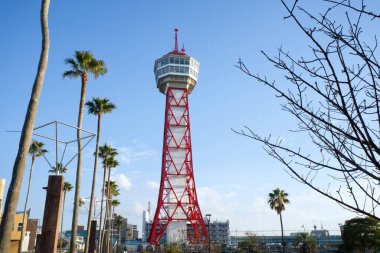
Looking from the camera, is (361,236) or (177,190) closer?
(361,236)

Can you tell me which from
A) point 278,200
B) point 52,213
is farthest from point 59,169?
point 278,200

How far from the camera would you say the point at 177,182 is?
6888 cm

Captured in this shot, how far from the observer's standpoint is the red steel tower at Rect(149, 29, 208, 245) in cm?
6738

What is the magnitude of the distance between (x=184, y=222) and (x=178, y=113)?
2197cm

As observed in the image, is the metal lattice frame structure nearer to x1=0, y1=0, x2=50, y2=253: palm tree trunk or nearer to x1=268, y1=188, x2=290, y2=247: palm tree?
x1=268, y1=188, x2=290, y2=247: palm tree

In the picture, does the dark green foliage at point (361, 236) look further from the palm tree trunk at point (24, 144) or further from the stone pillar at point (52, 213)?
the palm tree trunk at point (24, 144)

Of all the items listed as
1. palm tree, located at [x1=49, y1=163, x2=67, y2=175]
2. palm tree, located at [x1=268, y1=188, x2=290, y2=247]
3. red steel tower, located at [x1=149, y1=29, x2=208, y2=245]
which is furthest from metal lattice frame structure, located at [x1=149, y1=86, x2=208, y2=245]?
palm tree, located at [x1=49, y1=163, x2=67, y2=175]

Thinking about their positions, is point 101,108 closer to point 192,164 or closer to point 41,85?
point 41,85

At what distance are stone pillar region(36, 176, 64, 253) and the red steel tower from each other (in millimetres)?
56078

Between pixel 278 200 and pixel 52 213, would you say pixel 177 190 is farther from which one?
pixel 52 213

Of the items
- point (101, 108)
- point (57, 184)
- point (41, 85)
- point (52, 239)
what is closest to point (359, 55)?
point (41, 85)

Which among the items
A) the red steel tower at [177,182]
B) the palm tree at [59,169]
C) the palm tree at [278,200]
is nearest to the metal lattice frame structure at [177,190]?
the red steel tower at [177,182]

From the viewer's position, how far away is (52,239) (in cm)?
1008

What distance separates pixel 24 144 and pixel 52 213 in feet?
8.64
